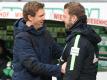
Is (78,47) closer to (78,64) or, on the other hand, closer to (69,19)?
(78,64)

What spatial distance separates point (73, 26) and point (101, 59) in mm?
2036

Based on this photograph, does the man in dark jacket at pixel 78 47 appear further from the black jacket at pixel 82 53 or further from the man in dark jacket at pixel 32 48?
the man in dark jacket at pixel 32 48

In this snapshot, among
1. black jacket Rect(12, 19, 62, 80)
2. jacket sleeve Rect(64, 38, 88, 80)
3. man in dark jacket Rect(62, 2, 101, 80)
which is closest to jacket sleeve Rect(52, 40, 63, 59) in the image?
black jacket Rect(12, 19, 62, 80)

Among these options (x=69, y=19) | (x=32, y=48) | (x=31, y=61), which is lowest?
(x=31, y=61)

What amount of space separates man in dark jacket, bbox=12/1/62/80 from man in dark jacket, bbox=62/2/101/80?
260mm

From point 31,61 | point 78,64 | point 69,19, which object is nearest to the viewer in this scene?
point 78,64

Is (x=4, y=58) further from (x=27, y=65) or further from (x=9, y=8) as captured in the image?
(x=27, y=65)

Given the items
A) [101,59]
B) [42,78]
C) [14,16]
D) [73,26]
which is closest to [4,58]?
[14,16]

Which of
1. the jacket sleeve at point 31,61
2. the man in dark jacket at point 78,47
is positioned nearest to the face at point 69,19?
the man in dark jacket at point 78,47

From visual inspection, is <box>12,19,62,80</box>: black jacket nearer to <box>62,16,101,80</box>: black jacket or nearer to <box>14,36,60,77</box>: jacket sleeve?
<box>14,36,60,77</box>: jacket sleeve

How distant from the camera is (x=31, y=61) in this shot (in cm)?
377

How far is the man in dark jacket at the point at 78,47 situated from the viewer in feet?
11.6

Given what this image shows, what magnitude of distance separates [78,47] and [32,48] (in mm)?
486

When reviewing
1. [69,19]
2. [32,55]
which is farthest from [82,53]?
[32,55]
